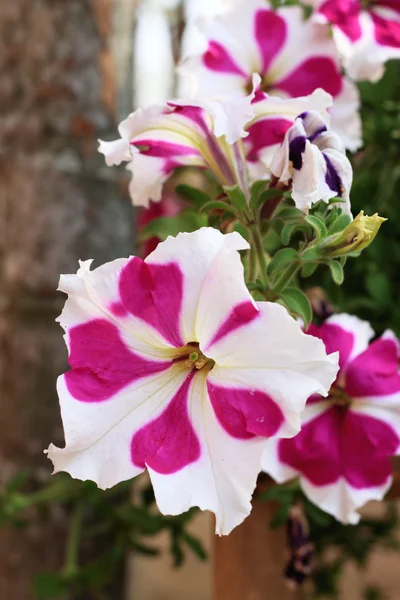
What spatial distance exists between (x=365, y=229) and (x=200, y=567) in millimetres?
929

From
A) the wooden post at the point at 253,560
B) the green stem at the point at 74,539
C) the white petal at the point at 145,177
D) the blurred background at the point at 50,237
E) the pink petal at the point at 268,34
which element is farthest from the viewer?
the blurred background at the point at 50,237

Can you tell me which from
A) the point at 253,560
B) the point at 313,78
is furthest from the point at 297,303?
the point at 253,560

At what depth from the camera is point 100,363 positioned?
31 centimetres

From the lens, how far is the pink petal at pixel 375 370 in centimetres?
40

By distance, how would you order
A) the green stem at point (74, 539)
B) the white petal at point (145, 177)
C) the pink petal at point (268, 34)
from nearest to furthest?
the white petal at point (145, 177), the pink petal at point (268, 34), the green stem at point (74, 539)

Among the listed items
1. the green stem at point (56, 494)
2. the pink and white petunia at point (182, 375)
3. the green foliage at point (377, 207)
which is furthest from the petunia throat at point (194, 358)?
the green stem at point (56, 494)

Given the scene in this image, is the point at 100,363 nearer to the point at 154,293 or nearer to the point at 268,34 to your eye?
the point at 154,293

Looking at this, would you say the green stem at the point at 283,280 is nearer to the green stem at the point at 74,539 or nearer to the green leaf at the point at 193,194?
the green leaf at the point at 193,194

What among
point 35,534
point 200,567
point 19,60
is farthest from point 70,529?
point 19,60

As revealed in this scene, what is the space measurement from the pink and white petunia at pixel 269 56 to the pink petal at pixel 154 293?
20 centimetres

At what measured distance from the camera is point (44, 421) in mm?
818

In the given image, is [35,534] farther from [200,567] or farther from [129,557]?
[200,567]

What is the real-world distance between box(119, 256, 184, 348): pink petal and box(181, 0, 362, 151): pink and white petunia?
20cm

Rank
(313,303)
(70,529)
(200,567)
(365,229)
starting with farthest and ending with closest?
(200,567)
(70,529)
(313,303)
(365,229)
